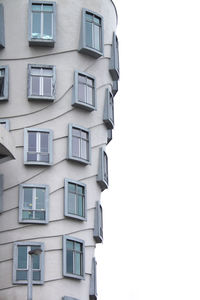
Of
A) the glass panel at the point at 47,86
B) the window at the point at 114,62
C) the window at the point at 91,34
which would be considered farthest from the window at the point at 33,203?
the window at the point at 114,62

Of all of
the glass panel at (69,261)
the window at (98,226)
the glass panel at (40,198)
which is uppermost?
the glass panel at (40,198)

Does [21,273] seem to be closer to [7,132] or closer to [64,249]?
[64,249]

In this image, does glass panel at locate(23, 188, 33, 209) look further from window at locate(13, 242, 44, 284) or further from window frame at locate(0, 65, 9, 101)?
Answer: window frame at locate(0, 65, 9, 101)

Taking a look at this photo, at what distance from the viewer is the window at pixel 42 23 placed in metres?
40.4

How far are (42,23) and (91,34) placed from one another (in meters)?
2.66

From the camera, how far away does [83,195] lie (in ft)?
130

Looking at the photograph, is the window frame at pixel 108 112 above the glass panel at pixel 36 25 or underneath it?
underneath

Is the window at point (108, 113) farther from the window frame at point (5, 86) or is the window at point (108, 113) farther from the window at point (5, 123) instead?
the window frame at point (5, 86)

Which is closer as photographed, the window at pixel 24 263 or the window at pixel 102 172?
the window at pixel 24 263

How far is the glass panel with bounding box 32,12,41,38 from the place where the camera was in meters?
40.6

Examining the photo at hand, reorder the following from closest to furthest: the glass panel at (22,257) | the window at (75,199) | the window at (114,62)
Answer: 1. the glass panel at (22,257)
2. the window at (75,199)
3. the window at (114,62)

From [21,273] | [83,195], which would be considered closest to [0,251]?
[21,273]

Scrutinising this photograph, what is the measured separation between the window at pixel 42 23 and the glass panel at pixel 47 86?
5.85 feet

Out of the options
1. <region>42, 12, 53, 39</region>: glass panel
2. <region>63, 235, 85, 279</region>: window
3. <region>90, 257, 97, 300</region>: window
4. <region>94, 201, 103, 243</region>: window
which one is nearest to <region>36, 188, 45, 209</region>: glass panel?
<region>63, 235, 85, 279</region>: window
